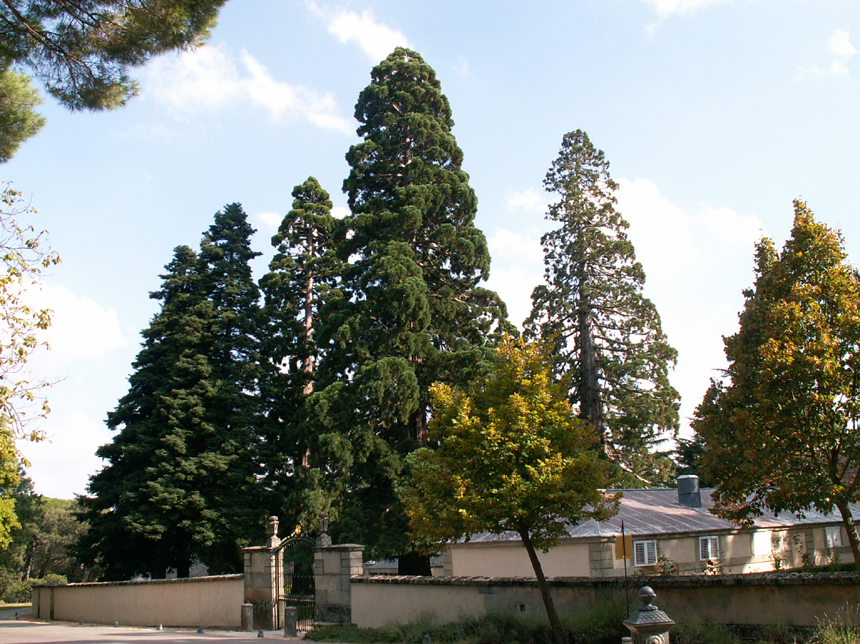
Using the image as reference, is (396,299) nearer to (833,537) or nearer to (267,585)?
(267,585)

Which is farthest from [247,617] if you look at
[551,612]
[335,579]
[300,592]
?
[551,612]

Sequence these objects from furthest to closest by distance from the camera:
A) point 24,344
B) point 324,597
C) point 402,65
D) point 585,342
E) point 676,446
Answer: point 676,446, point 585,342, point 402,65, point 324,597, point 24,344

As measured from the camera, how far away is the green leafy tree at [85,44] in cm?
1086

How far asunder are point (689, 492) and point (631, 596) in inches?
630

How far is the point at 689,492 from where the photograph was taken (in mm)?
26812

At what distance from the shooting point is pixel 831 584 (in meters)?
10.6

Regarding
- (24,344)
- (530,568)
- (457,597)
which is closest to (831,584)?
(457,597)

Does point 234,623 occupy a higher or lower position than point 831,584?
lower

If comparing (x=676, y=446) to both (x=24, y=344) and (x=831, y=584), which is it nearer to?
(x=831, y=584)

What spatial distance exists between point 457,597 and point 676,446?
39189 mm

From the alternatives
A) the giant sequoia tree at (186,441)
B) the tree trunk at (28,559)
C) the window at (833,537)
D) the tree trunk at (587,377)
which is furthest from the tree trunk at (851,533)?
the tree trunk at (28,559)

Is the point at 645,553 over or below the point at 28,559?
over

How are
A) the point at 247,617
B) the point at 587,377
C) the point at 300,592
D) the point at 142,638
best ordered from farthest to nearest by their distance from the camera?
the point at 587,377
the point at 247,617
the point at 300,592
the point at 142,638

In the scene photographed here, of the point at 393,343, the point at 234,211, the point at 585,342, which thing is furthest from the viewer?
the point at 234,211
